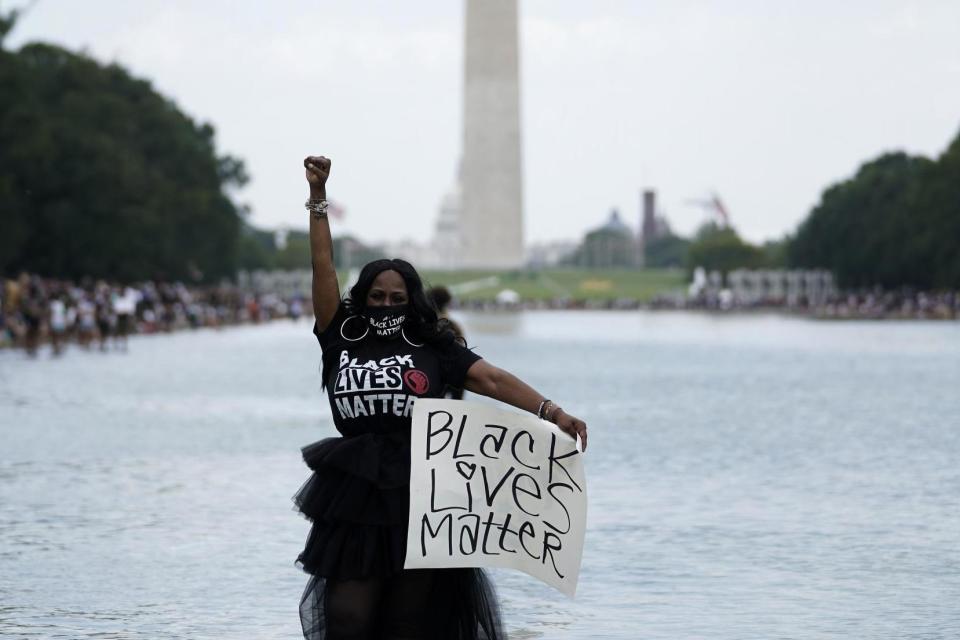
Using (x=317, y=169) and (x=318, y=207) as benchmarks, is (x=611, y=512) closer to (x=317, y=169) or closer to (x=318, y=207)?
(x=318, y=207)

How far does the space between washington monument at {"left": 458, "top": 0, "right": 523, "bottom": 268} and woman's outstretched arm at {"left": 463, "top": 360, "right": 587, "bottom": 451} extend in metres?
114

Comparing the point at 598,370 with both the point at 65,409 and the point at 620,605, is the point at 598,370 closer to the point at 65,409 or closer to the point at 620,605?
the point at 65,409

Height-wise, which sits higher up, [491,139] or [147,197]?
[491,139]

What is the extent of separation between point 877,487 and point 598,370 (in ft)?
69.7

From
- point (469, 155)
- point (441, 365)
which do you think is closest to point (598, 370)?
point (441, 365)

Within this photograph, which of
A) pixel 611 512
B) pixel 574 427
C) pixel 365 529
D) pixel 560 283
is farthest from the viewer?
pixel 560 283

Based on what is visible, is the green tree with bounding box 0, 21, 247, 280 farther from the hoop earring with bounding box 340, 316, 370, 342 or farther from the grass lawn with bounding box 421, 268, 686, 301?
the hoop earring with bounding box 340, 316, 370, 342

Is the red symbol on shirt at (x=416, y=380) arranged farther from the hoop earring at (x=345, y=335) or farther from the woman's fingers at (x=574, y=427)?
the woman's fingers at (x=574, y=427)

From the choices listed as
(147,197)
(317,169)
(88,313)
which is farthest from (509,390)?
(147,197)

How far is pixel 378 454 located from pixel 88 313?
40.3 m

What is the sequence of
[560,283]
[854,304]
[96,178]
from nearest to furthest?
1. [96,178]
2. [854,304]
3. [560,283]

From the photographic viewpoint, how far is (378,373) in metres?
6.95

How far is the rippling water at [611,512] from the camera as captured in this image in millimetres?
9711

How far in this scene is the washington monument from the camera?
399 feet
